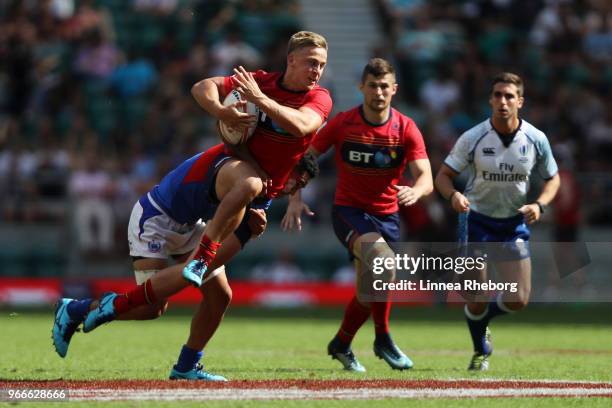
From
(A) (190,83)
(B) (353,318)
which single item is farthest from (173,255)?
(A) (190,83)

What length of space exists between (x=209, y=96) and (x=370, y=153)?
7.75 feet

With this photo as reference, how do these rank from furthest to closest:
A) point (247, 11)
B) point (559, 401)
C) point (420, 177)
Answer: point (247, 11)
point (420, 177)
point (559, 401)

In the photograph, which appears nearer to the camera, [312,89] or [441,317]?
[312,89]

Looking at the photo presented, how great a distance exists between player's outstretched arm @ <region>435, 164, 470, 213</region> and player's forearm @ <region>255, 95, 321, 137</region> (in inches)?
75.9

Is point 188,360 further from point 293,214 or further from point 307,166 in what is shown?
point 293,214

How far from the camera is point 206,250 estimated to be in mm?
7809

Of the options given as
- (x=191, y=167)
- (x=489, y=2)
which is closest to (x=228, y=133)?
(x=191, y=167)

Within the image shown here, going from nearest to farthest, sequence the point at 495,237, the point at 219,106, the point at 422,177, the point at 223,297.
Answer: the point at 219,106, the point at 223,297, the point at 422,177, the point at 495,237

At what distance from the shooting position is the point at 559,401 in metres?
7.29

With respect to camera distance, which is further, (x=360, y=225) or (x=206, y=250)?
(x=360, y=225)

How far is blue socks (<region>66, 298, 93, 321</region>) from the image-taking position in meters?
8.23

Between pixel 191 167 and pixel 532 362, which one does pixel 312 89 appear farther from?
pixel 532 362

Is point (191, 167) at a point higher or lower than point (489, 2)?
lower

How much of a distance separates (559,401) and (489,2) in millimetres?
16342
